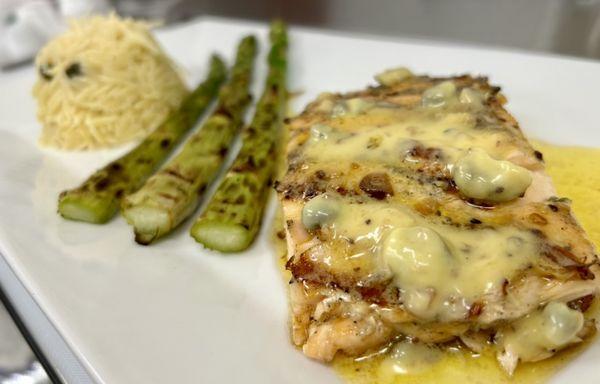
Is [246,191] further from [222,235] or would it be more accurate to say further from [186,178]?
[186,178]

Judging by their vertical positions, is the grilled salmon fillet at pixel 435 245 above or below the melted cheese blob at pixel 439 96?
below

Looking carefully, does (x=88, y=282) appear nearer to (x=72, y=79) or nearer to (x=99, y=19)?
(x=72, y=79)

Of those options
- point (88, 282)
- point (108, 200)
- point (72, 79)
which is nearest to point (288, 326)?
point (88, 282)

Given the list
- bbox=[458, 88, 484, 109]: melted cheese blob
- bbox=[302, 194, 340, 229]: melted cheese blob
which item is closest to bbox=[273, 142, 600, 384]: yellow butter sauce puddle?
bbox=[302, 194, 340, 229]: melted cheese blob

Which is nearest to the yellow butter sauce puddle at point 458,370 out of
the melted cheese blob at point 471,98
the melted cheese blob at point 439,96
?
the melted cheese blob at point 471,98

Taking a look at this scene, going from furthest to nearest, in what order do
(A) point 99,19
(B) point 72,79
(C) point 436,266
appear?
(A) point 99,19 < (B) point 72,79 < (C) point 436,266

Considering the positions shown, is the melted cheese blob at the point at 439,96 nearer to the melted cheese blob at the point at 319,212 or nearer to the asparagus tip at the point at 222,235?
the melted cheese blob at the point at 319,212

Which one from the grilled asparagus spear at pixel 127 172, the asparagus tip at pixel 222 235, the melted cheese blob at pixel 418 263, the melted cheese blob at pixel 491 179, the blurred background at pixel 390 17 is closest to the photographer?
the melted cheese blob at pixel 418 263
